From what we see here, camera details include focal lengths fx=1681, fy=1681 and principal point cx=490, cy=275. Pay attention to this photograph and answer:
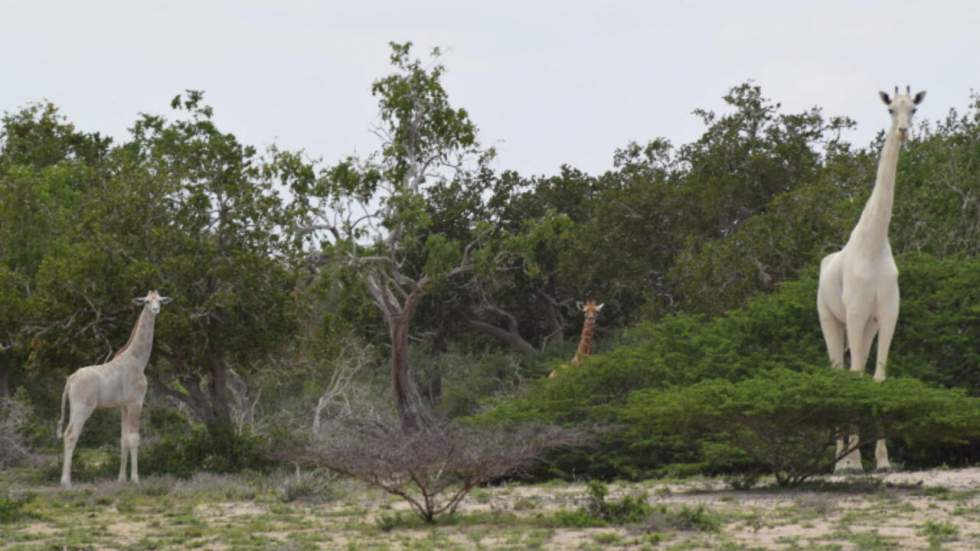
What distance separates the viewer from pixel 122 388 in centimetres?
2303

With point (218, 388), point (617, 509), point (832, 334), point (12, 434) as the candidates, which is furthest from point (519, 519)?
point (12, 434)

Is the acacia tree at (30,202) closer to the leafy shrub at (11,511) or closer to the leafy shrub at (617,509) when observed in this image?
the leafy shrub at (11,511)

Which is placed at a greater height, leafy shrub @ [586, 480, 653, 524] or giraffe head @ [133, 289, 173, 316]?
giraffe head @ [133, 289, 173, 316]

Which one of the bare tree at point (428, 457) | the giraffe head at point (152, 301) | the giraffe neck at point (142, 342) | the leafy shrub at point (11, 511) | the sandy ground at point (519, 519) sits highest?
the giraffe head at point (152, 301)

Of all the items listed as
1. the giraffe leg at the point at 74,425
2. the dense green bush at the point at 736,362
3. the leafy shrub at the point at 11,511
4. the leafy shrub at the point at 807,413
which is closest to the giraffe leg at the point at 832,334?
the dense green bush at the point at 736,362

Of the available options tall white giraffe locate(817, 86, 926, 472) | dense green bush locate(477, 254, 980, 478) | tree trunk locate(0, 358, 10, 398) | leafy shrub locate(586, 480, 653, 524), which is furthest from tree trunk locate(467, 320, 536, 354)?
leafy shrub locate(586, 480, 653, 524)

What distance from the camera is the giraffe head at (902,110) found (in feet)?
62.6

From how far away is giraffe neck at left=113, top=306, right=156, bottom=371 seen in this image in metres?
23.2

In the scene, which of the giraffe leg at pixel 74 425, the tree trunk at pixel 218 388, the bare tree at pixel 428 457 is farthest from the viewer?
the tree trunk at pixel 218 388

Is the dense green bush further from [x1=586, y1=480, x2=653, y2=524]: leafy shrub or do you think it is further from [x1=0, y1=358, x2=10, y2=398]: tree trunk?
[x1=0, y1=358, x2=10, y2=398]: tree trunk

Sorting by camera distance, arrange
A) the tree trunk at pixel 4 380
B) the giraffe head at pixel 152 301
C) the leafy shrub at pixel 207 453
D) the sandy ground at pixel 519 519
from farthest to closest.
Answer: the tree trunk at pixel 4 380 < the leafy shrub at pixel 207 453 < the giraffe head at pixel 152 301 < the sandy ground at pixel 519 519

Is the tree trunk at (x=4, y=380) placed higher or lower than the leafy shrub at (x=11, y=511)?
higher

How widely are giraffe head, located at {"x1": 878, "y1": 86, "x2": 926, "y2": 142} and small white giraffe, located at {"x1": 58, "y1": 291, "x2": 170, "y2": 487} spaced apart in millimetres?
10091

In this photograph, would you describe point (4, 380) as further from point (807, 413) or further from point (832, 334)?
point (807, 413)
